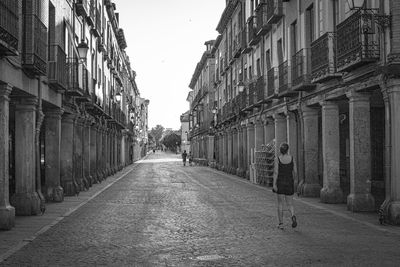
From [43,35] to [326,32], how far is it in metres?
7.49

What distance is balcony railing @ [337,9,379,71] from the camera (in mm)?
11414

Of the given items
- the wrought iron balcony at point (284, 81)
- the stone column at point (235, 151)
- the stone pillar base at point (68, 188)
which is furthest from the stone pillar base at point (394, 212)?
the stone column at point (235, 151)

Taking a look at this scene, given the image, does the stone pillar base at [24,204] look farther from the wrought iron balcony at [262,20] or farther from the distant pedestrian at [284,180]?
the wrought iron balcony at [262,20]

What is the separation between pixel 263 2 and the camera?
74.1ft

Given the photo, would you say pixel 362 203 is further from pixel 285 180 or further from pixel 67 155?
pixel 67 155

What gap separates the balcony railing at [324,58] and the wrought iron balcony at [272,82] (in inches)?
209

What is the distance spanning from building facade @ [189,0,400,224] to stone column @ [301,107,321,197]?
0.11 feet

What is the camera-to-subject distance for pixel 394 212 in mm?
10602

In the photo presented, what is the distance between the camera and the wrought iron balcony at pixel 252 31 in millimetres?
25125

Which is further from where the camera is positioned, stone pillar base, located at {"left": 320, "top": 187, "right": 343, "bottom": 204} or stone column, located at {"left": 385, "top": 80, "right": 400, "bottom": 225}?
stone pillar base, located at {"left": 320, "top": 187, "right": 343, "bottom": 204}

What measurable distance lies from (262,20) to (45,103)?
40.6 ft

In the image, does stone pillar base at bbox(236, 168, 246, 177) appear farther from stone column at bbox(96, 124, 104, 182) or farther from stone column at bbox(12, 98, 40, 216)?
stone column at bbox(12, 98, 40, 216)

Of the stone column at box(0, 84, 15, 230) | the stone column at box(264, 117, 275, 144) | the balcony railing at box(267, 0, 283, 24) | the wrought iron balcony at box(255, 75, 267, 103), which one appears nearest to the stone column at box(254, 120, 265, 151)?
the stone column at box(264, 117, 275, 144)

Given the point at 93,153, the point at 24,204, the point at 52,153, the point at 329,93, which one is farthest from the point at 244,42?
the point at 24,204
